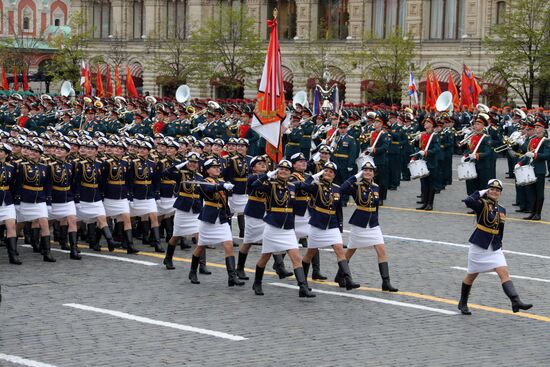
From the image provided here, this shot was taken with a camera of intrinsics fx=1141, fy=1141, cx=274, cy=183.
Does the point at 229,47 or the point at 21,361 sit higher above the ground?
the point at 229,47

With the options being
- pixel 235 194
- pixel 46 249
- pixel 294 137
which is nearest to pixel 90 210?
pixel 46 249

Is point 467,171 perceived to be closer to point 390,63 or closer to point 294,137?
point 294,137

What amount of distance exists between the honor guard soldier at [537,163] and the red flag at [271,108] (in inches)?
302

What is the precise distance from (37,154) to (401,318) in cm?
649

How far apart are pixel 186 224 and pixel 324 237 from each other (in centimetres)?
230

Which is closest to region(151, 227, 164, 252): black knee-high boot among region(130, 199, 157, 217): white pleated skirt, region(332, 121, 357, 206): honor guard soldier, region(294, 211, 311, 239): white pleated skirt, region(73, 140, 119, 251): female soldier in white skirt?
region(130, 199, 157, 217): white pleated skirt

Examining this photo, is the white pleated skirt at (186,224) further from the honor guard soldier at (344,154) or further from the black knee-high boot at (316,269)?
the honor guard soldier at (344,154)

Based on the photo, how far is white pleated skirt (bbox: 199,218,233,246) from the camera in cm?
1465

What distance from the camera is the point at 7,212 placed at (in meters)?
16.0

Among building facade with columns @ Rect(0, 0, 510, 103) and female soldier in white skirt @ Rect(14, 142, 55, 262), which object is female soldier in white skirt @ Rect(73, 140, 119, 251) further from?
building facade with columns @ Rect(0, 0, 510, 103)

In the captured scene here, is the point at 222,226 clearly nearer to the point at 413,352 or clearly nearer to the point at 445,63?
the point at 413,352

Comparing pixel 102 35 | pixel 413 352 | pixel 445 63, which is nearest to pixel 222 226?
pixel 413 352

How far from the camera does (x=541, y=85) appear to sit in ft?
159

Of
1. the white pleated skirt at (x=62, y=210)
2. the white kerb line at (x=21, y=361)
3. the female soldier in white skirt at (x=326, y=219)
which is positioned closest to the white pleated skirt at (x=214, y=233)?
the female soldier in white skirt at (x=326, y=219)
